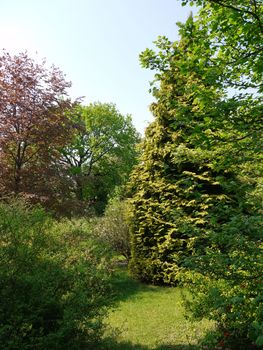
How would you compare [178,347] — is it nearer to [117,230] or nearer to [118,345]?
[118,345]

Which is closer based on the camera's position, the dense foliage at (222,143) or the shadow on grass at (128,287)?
the dense foliage at (222,143)

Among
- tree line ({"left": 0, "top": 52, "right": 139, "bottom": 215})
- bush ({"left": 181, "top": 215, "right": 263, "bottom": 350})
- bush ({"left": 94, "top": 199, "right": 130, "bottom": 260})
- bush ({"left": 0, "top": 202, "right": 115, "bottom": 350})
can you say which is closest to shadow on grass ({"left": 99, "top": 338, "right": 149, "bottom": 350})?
bush ({"left": 0, "top": 202, "right": 115, "bottom": 350})

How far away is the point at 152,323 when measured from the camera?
24.4 feet

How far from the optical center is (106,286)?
594 cm

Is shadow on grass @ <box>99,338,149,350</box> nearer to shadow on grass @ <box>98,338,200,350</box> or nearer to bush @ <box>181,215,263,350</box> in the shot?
shadow on grass @ <box>98,338,200,350</box>

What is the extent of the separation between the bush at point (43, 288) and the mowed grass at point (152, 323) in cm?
68

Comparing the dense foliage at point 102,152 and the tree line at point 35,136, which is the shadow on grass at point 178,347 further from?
the dense foliage at point 102,152

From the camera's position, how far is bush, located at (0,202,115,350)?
14.7 feet

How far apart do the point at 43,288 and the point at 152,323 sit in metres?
3.61

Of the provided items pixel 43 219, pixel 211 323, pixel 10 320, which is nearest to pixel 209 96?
pixel 43 219

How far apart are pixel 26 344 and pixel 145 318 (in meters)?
4.03

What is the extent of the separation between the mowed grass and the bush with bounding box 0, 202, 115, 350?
68cm

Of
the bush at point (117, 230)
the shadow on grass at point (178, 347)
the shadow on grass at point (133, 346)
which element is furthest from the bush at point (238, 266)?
the bush at point (117, 230)

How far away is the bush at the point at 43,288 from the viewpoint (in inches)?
177
